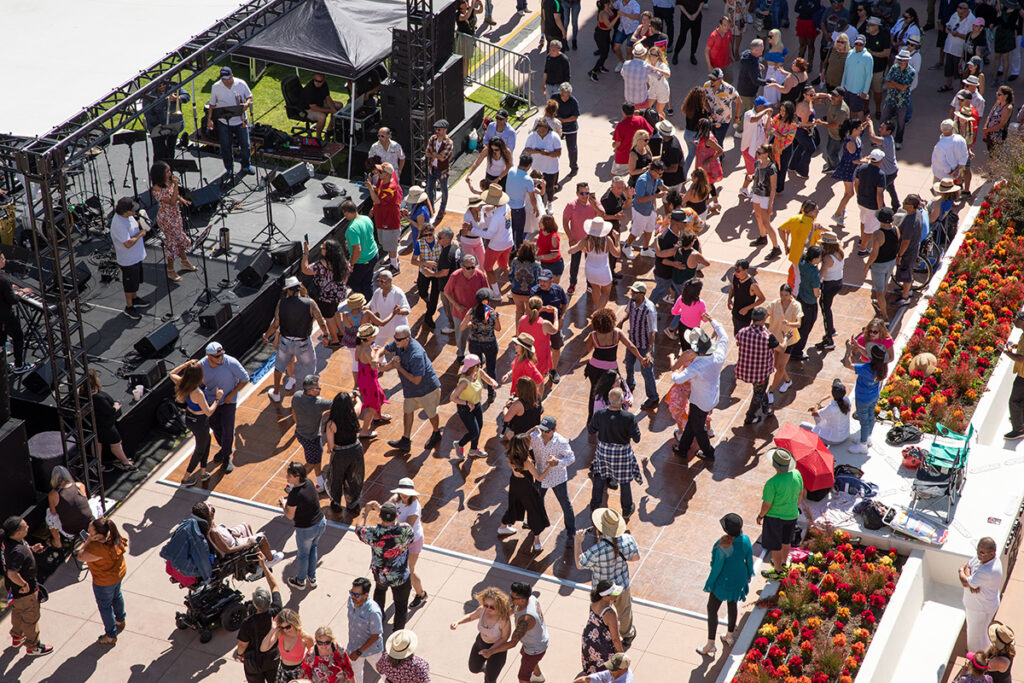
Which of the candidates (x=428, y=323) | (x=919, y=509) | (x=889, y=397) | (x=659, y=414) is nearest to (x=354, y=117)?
(x=428, y=323)

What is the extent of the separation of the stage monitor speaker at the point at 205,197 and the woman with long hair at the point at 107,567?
26.6 ft

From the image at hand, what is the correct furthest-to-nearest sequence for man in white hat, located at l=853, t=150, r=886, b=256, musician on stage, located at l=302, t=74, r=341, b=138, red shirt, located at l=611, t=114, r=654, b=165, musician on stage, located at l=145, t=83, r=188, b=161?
musician on stage, located at l=302, t=74, r=341, b=138 → musician on stage, located at l=145, t=83, r=188, b=161 → red shirt, located at l=611, t=114, r=654, b=165 → man in white hat, located at l=853, t=150, r=886, b=256

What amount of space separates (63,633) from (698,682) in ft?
19.1

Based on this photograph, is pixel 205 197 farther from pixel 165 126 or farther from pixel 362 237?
pixel 362 237

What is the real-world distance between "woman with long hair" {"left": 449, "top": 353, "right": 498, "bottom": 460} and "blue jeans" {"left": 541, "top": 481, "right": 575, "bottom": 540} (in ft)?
4.50

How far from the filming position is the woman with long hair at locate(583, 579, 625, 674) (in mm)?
10211

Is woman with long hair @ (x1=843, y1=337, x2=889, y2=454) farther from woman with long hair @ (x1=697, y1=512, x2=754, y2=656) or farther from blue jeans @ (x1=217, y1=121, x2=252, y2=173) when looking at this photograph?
blue jeans @ (x1=217, y1=121, x2=252, y2=173)

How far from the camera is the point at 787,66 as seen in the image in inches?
961

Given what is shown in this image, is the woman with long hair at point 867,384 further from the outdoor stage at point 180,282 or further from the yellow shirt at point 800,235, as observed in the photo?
the outdoor stage at point 180,282

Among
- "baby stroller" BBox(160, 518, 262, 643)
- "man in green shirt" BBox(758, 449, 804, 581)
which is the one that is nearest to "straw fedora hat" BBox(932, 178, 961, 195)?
"man in green shirt" BBox(758, 449, 804, 581)

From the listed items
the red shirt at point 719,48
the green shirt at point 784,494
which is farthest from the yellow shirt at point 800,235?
the red shirt at point 719,48

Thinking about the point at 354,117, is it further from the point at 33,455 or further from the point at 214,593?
the point at 214,593

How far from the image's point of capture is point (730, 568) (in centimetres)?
1097

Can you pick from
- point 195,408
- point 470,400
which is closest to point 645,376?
point 470,400
